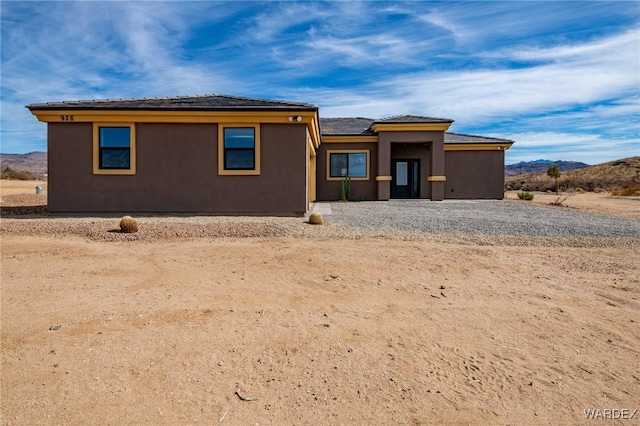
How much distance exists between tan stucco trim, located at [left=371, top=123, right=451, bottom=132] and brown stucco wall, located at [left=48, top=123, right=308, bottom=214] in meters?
8.72

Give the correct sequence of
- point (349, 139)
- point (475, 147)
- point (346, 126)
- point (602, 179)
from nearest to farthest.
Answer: point (349, 139), point (475, 147), point (346, 126), point (602, 179)

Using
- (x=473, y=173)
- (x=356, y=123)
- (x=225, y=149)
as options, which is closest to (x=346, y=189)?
(x=356, y=123)

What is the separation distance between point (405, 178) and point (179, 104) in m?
14.0

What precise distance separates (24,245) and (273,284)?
4917 mm

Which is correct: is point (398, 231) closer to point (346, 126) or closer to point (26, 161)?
point (346, 126)

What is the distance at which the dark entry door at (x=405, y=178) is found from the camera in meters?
23.4

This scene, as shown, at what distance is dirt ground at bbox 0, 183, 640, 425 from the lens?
2664 mm

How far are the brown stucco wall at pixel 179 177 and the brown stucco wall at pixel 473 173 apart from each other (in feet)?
44.7

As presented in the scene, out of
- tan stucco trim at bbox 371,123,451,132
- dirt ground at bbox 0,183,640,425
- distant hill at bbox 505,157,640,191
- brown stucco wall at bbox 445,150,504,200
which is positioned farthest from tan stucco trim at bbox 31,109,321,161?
distant hill at bbox 505,157,640,191

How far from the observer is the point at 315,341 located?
3.58 m

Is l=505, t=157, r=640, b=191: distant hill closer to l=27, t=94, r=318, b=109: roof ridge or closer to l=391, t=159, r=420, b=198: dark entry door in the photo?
l=391, t=159, r=420, b=198: dark entry door

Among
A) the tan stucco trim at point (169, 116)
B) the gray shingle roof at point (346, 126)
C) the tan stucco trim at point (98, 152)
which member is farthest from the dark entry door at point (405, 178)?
the tan stucco trim at point (98, 152)

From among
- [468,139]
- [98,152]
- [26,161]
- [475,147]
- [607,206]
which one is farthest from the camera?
[26,161]

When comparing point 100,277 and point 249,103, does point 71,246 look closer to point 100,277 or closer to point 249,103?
point 100,277
